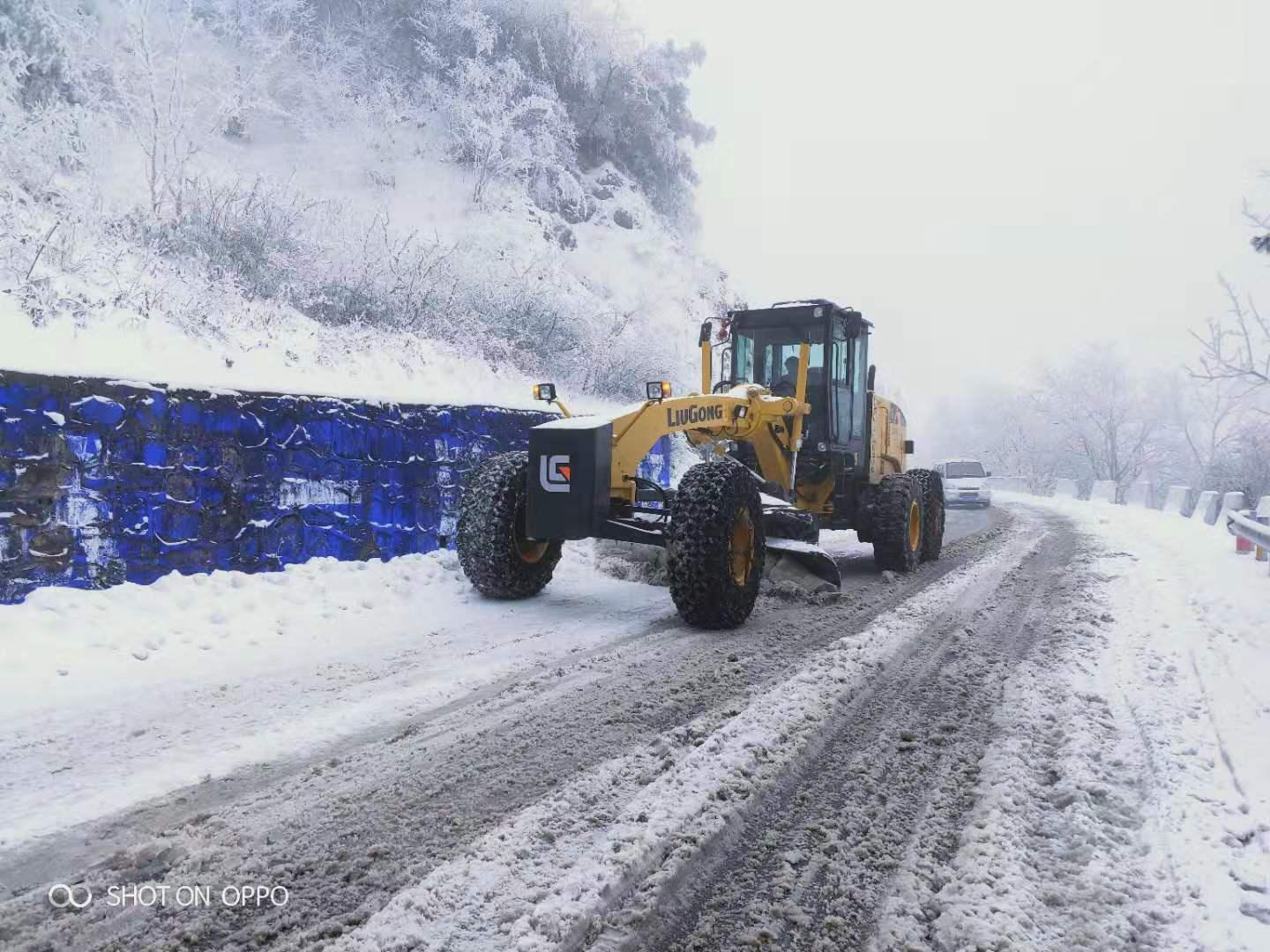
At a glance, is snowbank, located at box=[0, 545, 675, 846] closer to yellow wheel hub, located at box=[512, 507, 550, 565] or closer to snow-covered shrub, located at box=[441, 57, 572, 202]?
yellow wheel hub, located at box=[512, 507, 550, 565]

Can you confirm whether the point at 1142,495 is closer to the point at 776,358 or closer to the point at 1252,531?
the point at 1252,531

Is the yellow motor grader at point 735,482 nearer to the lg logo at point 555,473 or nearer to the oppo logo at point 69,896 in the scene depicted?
the lg logo at point 555,473

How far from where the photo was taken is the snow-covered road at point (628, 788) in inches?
81.6

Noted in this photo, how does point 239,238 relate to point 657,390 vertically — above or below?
above

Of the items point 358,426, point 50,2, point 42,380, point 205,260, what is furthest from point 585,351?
point 50,2

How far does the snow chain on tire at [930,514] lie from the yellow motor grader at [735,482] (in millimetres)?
26

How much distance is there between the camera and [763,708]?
12.0 feet

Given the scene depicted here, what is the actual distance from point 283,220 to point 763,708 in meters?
11.5

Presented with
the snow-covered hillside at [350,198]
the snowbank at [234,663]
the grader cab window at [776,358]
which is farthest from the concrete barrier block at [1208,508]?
the snowbank at [234,663]

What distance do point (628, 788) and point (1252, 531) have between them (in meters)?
8.63

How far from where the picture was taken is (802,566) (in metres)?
6.91

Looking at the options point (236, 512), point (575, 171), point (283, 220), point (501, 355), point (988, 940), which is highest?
point (575, 171)

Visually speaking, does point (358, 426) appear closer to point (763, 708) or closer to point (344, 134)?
point (763, 708)

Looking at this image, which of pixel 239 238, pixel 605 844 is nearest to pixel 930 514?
pixel 605 844
